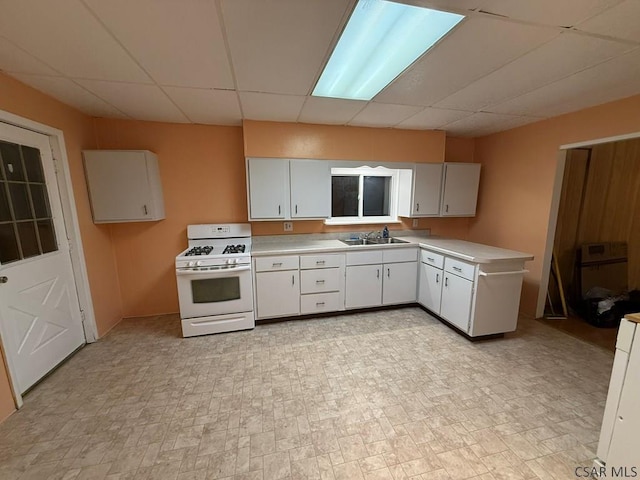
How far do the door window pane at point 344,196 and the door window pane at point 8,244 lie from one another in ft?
10.4

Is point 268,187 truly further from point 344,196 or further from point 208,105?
point 344,196

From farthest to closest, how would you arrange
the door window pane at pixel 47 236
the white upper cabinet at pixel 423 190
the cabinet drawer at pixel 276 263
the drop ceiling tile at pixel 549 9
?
the white upper cabinet at pixel 423 190
the cabinet drawer at pixel 276 263
the door window pane at pixel 47 236
the drop ceiling tile at pixel 549 9

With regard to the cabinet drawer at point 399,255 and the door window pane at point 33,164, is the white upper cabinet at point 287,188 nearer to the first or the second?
the cabinet drawer at point 399,255

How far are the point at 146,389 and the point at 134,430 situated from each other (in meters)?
0.41

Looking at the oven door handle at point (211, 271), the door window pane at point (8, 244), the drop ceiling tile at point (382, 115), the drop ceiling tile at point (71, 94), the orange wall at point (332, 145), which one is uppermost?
the drop ceiling tile at point (71, 94)

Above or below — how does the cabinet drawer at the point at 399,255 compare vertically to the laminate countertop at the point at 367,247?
below

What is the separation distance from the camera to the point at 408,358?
2.53m

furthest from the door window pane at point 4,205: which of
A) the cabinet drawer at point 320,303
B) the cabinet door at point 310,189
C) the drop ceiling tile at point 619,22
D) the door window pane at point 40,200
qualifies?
the drop ceiling tile at point 619,22

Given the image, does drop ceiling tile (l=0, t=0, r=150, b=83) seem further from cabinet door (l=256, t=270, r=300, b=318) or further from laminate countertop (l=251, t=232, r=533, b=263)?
cabinet door (l=256, t=270, r=300, b=318)

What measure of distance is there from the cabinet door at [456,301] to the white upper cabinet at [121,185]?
3.54 meters

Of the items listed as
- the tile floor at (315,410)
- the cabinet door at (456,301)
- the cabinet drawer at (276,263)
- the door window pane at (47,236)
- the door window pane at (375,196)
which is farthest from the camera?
the door window pane at (375,196)

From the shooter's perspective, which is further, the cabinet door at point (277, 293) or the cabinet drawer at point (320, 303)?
the cabinet drawer at point (320, 303)

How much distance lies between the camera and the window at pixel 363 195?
3.82 metres

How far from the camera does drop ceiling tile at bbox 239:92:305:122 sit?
2.39 meters
